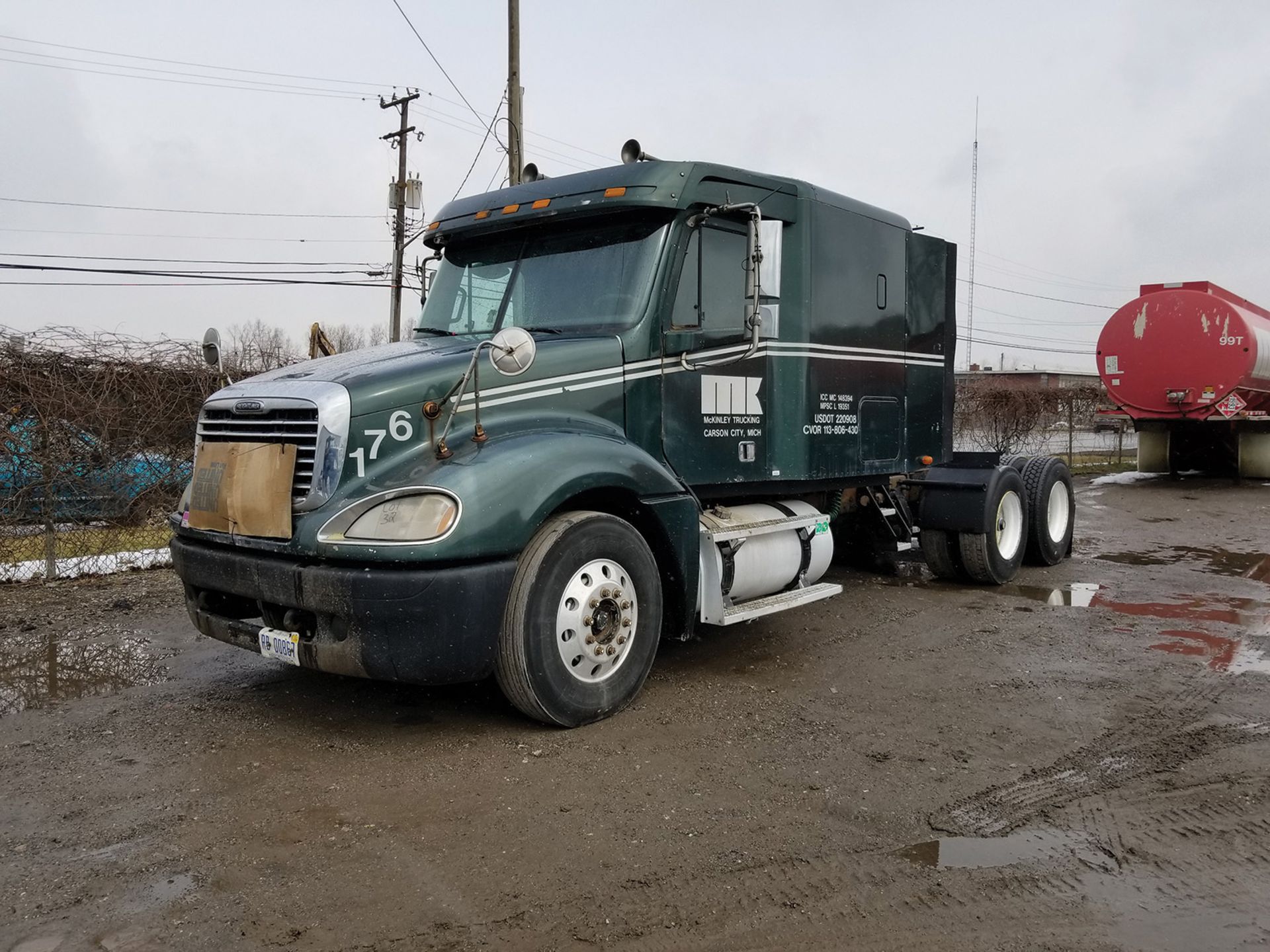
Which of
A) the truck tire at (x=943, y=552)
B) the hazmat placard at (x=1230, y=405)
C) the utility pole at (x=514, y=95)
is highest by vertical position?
the utility pole at (x=514, y=95)

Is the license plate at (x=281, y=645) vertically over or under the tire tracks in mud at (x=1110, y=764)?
over

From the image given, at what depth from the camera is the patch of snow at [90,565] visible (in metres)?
8.35

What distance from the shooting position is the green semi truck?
13.8ft

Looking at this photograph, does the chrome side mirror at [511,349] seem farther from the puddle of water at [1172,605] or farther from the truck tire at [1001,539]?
the puddle of water at [1172,605]

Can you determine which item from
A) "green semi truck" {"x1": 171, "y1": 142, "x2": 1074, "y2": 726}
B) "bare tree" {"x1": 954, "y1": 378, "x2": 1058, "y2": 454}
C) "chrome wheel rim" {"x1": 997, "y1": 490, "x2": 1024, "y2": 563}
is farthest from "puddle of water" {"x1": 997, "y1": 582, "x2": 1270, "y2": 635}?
"bare tree" {"x1": 954, "y1": 378, "x2": 1058, "y2": 454}

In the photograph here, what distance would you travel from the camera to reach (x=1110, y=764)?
4.25 metres

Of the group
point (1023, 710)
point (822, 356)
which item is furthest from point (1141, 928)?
point (822, 356)

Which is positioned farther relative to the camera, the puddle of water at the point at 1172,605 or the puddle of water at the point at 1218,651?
the puddle of water at the point at 1172,605

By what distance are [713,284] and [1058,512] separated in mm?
5883

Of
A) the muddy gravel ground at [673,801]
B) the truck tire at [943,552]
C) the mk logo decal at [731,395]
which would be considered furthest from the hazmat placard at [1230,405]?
the mk logo decal at [731,395]

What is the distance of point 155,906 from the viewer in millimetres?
3012

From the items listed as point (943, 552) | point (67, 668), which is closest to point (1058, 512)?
point (943, 552)

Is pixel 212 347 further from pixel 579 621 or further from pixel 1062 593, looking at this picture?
pixel 1062 593

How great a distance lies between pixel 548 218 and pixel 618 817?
137 inches
